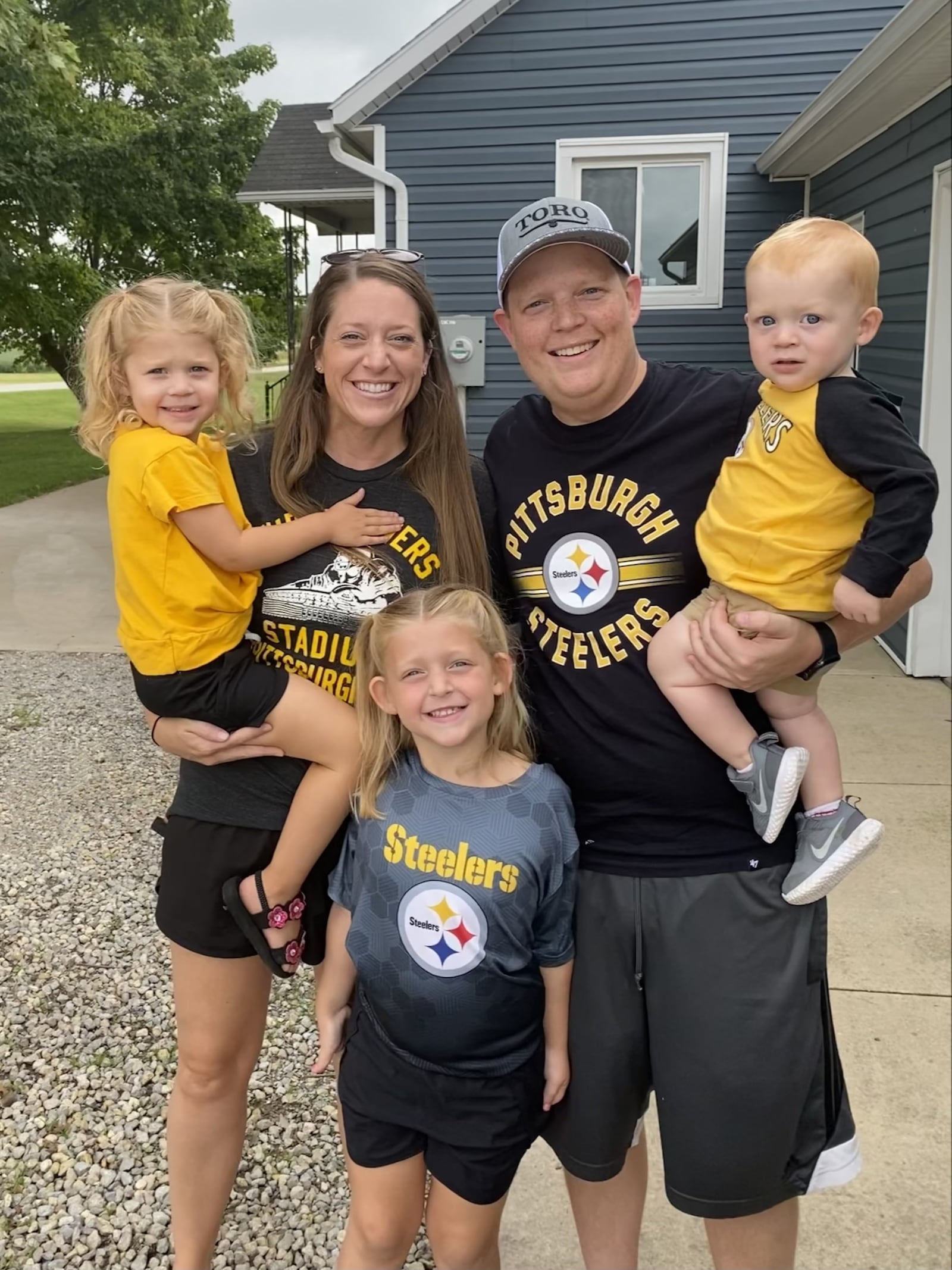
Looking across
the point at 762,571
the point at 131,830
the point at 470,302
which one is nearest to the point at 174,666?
the point at 762,571

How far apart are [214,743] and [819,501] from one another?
1042 mm

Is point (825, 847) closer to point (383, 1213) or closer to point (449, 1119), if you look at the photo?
point (449, 1119)

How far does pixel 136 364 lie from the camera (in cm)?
175

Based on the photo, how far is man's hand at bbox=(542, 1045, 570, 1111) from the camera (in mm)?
1636

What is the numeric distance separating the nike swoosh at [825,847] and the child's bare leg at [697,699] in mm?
168

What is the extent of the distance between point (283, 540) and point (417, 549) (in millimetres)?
224

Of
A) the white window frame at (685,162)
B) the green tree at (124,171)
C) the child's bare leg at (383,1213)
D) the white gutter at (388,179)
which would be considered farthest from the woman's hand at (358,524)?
the green tree at (124,171)

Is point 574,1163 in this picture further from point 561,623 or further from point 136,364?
point 136,364

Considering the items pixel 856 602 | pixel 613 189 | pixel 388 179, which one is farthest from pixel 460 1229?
pixel 613 189

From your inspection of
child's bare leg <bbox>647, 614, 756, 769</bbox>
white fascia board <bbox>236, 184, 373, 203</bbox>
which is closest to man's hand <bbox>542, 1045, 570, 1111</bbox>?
child's bare leg <bbox>647, 614, 756, 769</bbox>

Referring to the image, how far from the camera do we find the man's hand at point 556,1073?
1636 mm

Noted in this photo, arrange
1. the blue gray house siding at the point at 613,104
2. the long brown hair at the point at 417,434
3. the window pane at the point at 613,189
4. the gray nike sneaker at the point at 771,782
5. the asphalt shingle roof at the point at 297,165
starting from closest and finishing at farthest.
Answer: the gray nike sneaker at the point at 771,782
the long brown hair at the point at 417,434
the blue gray house siding at the point at 613,104
the window pane at the point at 613,189
the asphalt shingle roof at the point at 297,165

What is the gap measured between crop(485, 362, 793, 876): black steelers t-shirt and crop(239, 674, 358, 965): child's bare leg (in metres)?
0.39

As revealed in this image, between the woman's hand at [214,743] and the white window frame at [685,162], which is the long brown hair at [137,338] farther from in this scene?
the white window frame at [685,162]
